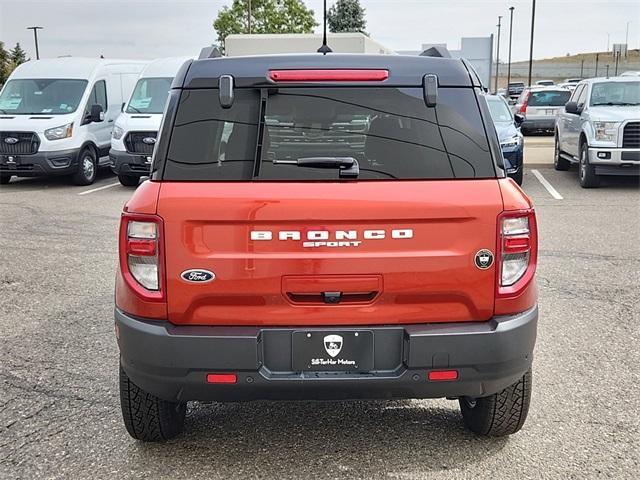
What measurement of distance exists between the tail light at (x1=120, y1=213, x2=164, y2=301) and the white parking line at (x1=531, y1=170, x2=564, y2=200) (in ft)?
33.5

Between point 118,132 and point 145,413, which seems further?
point 118,132

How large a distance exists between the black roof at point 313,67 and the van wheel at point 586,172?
33.7 feet

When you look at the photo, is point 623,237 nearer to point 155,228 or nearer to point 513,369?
point 513,369

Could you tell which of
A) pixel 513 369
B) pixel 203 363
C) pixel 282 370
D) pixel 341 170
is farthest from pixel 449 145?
pixel 203 363

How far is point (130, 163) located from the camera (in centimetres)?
1374

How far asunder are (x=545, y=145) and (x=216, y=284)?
20012mm

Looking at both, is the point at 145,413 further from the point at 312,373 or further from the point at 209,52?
the point at 209,52

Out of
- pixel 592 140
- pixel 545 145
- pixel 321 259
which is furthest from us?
pixel 545 145

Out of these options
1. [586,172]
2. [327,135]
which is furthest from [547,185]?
[327,135]

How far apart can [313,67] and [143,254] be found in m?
1.04

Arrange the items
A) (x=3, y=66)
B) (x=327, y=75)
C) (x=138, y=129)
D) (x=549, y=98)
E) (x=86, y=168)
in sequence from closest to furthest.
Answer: (x=327, y=75), (x=138, y=129), (x=86, y=168), (x=549, y=98), (x=3, y=66)

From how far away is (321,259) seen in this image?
9.68ft

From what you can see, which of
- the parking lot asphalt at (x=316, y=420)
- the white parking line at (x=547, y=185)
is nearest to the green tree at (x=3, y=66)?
the white parking line at (x=547, y=185)

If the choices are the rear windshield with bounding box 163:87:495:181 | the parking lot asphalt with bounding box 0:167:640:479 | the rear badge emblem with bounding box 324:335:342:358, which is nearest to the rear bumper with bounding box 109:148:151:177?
the parking lot asphalt with bounding box 0:167:640:479
